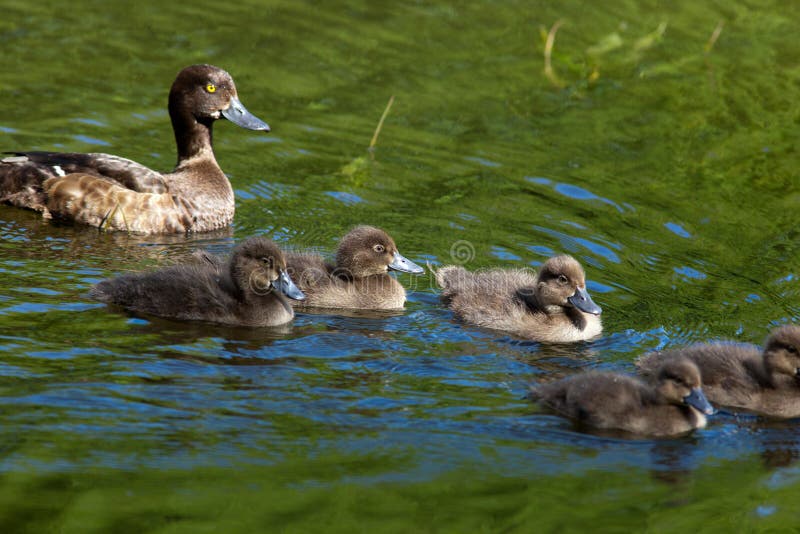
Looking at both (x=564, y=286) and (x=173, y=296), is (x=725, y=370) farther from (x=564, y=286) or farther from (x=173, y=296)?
(x=173, y=296)

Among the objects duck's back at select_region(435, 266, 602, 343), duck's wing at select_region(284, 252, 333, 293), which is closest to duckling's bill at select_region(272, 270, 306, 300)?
duck's wing at select_region(284, 252, 333, 293)

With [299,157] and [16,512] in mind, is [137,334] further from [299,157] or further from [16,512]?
[299,157]

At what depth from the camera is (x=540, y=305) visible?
28.2 feet

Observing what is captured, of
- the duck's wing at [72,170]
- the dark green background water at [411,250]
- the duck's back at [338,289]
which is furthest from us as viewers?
the duck's wing at [72,170]

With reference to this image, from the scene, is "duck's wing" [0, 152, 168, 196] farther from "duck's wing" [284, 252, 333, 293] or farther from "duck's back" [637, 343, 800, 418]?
"duck's back" [637, 343, 800, 418]

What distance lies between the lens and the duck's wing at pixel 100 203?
10.6 meters

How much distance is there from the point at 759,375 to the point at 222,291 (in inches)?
139

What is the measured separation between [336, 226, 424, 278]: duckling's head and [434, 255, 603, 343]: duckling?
1.82ft

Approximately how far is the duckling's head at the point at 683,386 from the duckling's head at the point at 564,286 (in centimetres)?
138

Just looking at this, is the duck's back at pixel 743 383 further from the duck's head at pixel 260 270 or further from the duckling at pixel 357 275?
the duck's head at pixel 260 270

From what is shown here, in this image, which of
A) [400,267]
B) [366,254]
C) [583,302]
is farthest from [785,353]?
[366,254]

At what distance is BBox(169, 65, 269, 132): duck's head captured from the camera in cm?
1134

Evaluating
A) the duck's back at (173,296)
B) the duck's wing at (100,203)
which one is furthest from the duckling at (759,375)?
the duck's wing at (100,203)

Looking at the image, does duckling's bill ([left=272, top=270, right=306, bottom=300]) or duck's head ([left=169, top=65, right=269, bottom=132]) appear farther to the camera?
duck's head ([left=169, top=65, right=269, bottom=132])
